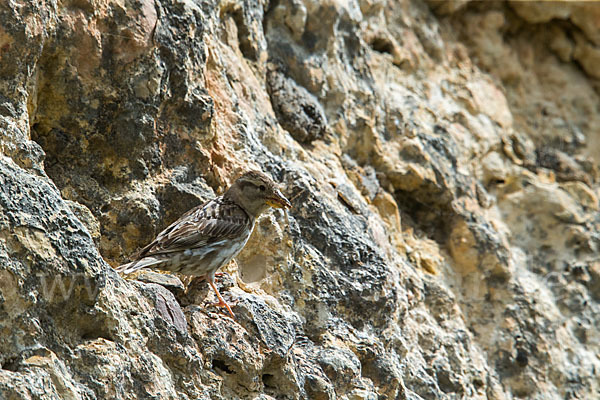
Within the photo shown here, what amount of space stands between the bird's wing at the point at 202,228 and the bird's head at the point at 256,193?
7 cm

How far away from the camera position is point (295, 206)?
21.8 feet

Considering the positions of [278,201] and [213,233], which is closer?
[213,233]

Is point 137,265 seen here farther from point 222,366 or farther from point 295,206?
point 295,206

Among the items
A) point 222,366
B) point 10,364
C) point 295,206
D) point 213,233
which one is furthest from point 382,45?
point 10,364

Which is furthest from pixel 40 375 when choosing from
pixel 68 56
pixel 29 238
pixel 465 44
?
pixel 465 44

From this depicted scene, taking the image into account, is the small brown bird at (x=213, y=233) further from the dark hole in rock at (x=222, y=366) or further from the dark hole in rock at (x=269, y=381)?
the dark hole in rock at (x=269, y=381)

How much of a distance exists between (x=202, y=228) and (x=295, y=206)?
107 centimetres

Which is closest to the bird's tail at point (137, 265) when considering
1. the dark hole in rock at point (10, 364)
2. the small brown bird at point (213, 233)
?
the small brown bird at point (213, 233)

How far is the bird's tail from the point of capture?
5.35m

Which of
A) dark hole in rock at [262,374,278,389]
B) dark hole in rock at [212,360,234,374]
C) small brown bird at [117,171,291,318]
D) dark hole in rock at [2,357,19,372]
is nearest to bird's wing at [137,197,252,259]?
small brown bird at [117,171,291,318]

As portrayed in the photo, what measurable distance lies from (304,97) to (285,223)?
164cm

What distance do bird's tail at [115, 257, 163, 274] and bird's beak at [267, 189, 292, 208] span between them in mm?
994

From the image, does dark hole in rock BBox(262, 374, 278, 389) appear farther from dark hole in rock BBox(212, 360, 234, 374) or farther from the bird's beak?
the bird's beak

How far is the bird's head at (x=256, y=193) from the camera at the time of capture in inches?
240
